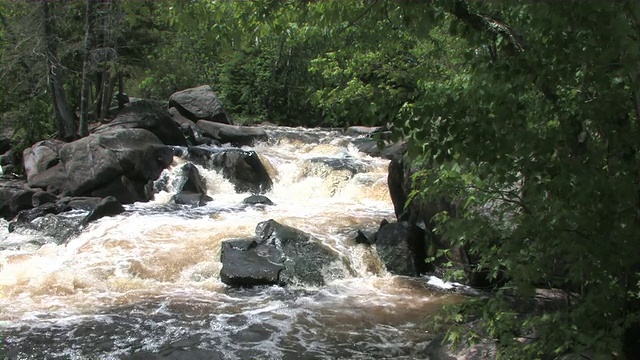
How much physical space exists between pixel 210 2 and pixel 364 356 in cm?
431

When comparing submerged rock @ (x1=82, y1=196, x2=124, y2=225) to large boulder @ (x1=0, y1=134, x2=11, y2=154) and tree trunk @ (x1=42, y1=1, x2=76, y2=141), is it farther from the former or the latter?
large boulder @ (x1=0, y1=134, x2=11, y2=154)

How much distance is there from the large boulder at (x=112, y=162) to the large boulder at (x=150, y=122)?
1180 mm

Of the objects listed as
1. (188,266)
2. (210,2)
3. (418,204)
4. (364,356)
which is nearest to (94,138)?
(188,266)

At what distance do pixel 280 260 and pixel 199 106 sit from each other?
13898 mm

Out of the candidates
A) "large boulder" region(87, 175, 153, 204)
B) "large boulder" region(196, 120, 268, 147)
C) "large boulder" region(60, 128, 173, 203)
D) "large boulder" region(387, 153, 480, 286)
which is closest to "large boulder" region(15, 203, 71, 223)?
"large boulder" region(60, 128, 173, 203)

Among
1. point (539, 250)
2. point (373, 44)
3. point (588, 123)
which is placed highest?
point (373, 44)

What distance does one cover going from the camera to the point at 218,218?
1187 cm

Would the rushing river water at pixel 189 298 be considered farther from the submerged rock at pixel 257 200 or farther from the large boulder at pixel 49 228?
the submerged rock at pixel 257 200

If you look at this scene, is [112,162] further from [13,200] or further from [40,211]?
[13,200]

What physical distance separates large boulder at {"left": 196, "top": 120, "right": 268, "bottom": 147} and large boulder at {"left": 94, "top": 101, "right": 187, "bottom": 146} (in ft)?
6.40

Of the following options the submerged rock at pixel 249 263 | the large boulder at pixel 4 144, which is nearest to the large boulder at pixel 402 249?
the submerged rock at pixel 249 263

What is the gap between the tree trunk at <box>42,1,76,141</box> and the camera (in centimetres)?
1445

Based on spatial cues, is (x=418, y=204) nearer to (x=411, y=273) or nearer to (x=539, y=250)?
(x=411, y=273)

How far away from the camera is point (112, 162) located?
43.9 feet
